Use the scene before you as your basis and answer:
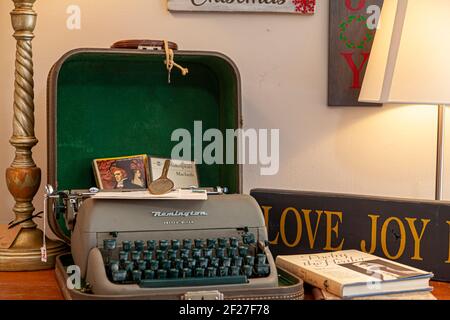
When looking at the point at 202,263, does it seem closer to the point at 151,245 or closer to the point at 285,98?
→ the point at 151,245

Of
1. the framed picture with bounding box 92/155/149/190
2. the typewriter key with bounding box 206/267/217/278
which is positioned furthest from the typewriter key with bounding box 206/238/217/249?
the framed picture with bounding box 92/155/149/190

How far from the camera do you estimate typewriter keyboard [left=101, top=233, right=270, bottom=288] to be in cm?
154

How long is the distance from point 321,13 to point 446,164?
0.64 meters

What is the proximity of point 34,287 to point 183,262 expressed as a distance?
399 mm

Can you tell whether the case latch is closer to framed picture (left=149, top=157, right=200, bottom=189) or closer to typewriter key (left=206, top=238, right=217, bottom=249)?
typewriter key (left=206, top=238, right=217, bottom=249)

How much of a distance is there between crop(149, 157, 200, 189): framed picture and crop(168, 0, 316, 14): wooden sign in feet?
1.59

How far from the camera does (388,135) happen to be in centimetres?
241

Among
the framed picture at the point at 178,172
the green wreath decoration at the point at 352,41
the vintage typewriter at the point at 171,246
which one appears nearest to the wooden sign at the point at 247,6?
the green wreath decoration at the point at 352,41

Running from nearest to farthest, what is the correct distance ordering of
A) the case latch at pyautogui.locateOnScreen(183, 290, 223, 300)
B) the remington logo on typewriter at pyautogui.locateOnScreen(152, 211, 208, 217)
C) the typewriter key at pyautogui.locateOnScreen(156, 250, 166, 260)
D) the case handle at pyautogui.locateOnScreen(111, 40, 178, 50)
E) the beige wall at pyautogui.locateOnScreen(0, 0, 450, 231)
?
the case latch at pyautogui.locateOnScreen(183, 290, 223, 300)
the typewriter key at pyautogui.locateOnScreen(156, 250, 166, 260)
the remington logo on typewriter at pyautogui.locateOnScreen(152, 211, 208, 217)
the case handle at pyautogui.locateOnScreen(111, 40, 178, 50)
the beige wall at pyautogui.locateOnScreen(0, 0, 450, 231)

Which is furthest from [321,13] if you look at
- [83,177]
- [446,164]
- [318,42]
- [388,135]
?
[83,177]

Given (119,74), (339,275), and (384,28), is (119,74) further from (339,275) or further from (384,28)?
(339,275)

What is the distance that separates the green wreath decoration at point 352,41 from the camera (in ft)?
7.66

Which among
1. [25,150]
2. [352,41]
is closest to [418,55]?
[352,41]

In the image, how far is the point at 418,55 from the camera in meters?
2.01
